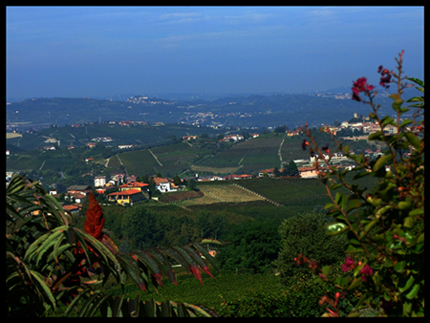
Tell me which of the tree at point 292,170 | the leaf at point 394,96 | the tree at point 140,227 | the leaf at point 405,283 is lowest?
the tree at point 140,227

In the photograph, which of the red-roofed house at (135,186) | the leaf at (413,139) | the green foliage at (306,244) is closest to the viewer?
the leaf at (413,139)

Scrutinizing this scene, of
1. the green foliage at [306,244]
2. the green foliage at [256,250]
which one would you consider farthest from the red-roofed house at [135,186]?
the green foliage at [306,244]

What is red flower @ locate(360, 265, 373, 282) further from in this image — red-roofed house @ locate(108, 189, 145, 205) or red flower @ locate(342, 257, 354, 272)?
red-roofed house @ locate(108, 189, 145, 205)

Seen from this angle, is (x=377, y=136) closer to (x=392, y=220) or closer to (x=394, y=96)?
(x=394, y=96)

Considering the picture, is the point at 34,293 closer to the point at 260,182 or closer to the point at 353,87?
the point at 353,87

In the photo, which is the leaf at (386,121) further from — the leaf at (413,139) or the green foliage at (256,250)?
the green foliage at (256,250)
